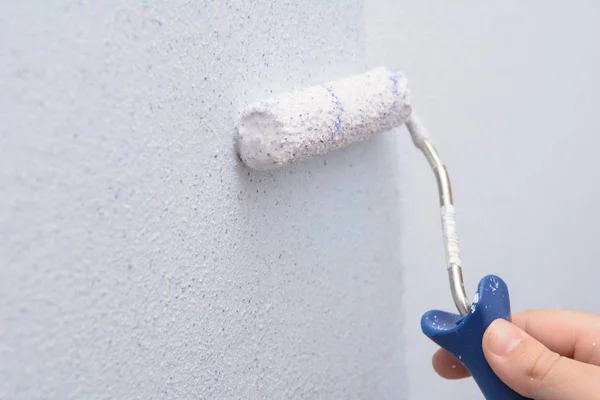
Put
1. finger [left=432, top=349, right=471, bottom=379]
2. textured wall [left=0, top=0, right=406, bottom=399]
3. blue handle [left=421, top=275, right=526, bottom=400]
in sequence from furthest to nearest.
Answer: finger [left=432, top=349, right=471, bottom=379] < blue handle [left=421, top=275, right=526, bottom=400] < textured wall [left=0, top=0, right=406, bottom=399]

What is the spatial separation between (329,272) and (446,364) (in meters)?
0.14

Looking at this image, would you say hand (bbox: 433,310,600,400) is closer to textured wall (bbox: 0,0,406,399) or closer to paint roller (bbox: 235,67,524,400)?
paint roller (bbox: 235,67,524,400)

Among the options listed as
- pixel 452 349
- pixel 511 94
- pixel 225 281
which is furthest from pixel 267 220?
pixel 511 94

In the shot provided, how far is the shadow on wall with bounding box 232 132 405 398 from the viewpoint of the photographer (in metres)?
0.39

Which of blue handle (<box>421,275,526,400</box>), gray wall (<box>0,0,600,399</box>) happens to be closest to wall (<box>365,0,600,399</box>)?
gray wall (<box>0,0,600,399</box>)

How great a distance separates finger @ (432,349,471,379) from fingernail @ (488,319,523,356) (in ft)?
0.44

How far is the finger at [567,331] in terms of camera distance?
0.44m

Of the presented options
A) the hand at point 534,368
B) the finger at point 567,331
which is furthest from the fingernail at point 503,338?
the finger at point 567,331

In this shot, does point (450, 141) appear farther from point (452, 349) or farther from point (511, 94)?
point (452, 349)

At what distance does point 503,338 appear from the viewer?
353mm

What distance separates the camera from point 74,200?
0.88 feet

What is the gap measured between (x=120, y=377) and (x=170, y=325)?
0.13 ft

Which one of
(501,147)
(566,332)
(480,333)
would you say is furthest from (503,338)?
(501,147)

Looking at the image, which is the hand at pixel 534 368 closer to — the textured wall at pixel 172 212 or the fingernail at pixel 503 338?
the fingernail at pixel 503 338
